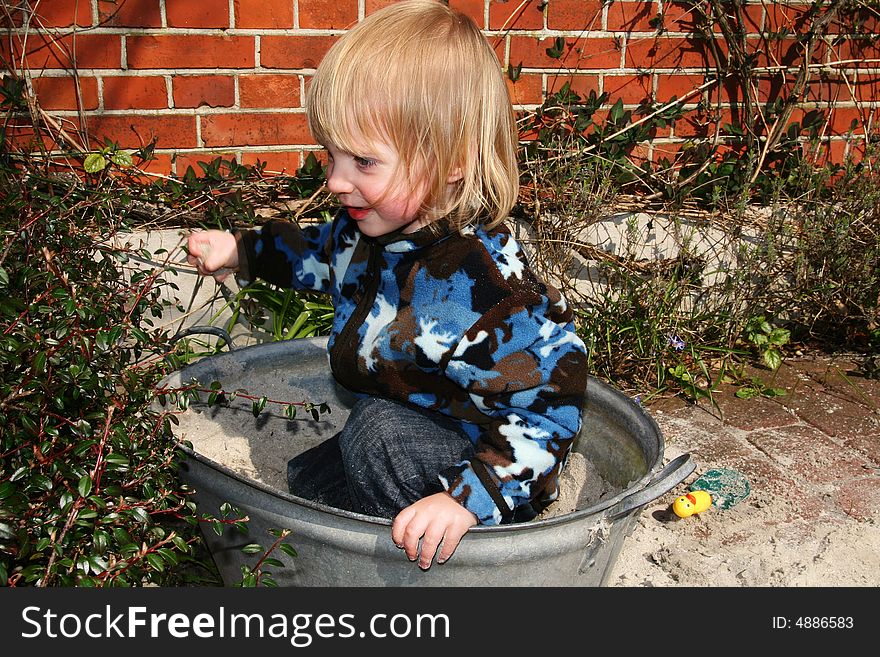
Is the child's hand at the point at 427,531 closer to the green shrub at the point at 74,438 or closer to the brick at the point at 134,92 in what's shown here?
the green shrub at the point at 74,438

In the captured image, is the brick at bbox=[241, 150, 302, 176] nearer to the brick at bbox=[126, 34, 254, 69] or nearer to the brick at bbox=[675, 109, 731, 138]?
the brick at bbox=[126, 34, 254, 69]

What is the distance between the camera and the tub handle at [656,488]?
4.36 feet

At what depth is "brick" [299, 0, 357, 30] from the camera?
8.77 ft

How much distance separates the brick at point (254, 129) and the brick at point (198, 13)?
262mm

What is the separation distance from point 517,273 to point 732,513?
989 mm

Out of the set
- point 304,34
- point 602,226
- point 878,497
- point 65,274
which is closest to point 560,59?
point 602,226

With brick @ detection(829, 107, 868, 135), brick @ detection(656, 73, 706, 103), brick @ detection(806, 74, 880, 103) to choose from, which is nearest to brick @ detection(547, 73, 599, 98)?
brick @ detection(656, 73, 706, 103)

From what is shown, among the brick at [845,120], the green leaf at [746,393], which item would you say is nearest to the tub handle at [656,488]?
the green leaf at [746,393]

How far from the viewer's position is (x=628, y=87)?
303 centimetres

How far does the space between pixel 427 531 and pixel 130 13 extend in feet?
6.21

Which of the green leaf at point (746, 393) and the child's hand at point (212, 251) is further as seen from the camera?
the green leaf at point (746, 393)

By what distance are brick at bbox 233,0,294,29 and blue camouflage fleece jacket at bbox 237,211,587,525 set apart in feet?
3.83

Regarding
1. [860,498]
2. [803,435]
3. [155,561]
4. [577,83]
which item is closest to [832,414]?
[803,435]
